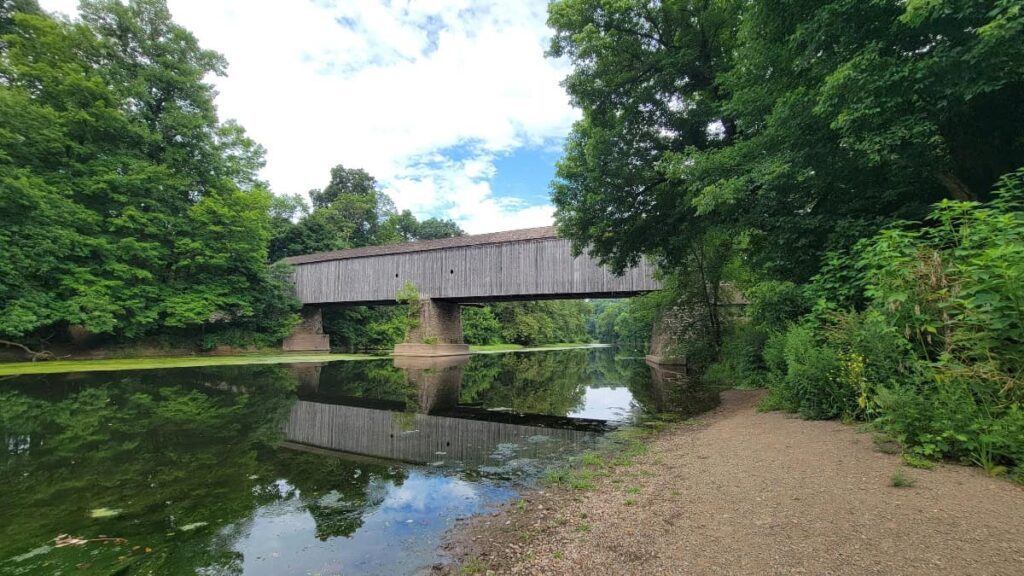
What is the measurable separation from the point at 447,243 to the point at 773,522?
2843cm

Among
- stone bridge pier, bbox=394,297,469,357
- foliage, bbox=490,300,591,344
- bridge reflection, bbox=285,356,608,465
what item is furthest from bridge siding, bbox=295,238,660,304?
foliage, bbox=490,300,591,344

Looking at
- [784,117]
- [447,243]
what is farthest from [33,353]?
[784,117]

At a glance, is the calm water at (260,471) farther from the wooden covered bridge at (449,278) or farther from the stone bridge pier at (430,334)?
the stone bridge pier at (430,334)

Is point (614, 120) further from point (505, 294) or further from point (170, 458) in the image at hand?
point (505, 294)

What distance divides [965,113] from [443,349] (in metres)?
27.3

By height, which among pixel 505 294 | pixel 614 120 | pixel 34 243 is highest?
pixel 614 120

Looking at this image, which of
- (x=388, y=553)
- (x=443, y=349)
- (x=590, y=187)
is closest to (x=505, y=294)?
(x=443, y=349)

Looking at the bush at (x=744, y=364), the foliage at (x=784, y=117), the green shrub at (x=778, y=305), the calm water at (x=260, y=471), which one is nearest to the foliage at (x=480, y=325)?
the foliage at (x=784, y=117)

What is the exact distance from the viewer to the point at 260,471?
5.42 m

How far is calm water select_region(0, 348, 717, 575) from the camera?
11.2 feet

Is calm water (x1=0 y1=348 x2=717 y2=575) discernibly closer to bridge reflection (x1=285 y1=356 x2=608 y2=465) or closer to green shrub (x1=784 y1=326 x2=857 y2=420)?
bridge reflection (x1=285 y1=356 x2=608 y2=465)

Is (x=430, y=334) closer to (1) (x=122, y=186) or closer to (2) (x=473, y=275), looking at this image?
(2) (x=473, y=275)

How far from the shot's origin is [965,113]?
21.8 ft

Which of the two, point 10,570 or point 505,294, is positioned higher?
point 505,294
